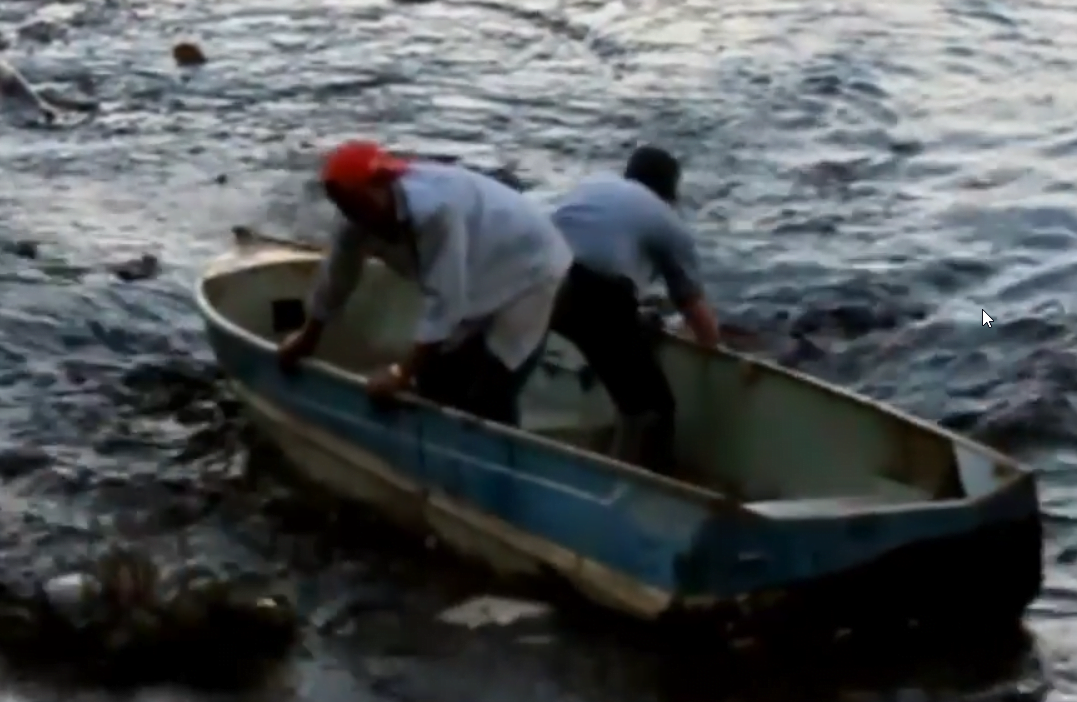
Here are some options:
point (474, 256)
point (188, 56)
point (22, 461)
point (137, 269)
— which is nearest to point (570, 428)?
point (474, 256)

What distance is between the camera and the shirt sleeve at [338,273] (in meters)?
10.9

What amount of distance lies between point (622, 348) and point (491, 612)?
145 cm

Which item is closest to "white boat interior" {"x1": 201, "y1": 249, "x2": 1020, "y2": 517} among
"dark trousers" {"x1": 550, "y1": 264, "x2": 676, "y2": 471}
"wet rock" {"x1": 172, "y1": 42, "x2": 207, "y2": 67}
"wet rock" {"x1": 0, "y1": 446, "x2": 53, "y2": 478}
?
"dark trousers" {"x1": 550, "y1": 264, "x2": 676, "y2": 471}

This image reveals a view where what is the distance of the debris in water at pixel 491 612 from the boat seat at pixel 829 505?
45.2 inches

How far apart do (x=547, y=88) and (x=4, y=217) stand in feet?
18.3

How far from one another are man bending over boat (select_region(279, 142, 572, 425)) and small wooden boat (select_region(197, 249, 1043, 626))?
290 millimetres

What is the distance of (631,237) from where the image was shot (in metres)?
11.1

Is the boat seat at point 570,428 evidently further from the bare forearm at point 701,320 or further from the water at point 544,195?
the water at point 544,195

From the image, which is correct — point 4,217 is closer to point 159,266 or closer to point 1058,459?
point 159,266

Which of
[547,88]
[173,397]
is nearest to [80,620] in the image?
[173,397]

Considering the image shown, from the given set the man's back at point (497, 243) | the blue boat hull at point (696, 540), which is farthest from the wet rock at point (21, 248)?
the man's back at point (497, 243)

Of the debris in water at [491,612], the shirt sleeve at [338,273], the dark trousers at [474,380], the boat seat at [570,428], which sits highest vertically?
the shirt sleeve at [338,273]

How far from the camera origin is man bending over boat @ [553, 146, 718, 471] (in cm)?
1108

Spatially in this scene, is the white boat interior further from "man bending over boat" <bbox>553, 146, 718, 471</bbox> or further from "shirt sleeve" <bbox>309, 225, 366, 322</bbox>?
"shirt sleeve" <bbox>309, 225, 366, 322</bbox>
